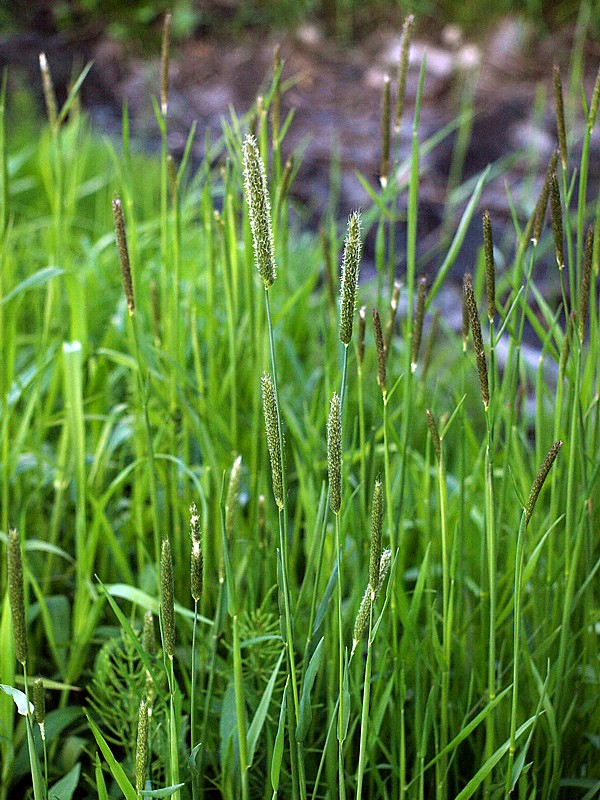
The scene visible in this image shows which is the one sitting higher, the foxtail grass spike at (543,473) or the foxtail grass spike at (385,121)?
the foxtail grass spike at (385,121)

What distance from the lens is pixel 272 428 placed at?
0.46 metres

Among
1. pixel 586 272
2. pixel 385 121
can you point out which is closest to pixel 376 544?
pixel 586 272

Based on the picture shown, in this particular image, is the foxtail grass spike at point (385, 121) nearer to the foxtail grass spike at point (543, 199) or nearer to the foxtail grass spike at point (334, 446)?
the foxtail grass spike at point (543, 199)

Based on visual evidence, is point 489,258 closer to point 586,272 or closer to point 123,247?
point 586,272

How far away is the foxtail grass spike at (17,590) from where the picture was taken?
459 mm

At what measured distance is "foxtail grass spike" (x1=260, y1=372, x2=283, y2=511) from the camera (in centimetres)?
45

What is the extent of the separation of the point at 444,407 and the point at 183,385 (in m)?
0.68

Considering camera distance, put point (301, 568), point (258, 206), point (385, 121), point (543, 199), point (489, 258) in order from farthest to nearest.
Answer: point (301, 568) < point (385, 121) < point (543, 199) < point (489, 258) < point (258, 206)

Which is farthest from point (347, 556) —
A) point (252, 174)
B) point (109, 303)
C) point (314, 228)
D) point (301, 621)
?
point (314, 228)

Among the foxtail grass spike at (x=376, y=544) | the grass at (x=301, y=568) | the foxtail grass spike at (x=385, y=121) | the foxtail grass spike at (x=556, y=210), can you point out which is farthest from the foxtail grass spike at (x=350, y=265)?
the foxtail grass spike at (x=385, y=121)

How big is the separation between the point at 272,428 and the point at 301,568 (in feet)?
2.05

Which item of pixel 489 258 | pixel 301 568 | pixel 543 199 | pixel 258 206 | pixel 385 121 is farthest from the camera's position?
pixel 301 568

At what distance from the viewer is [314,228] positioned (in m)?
3.11

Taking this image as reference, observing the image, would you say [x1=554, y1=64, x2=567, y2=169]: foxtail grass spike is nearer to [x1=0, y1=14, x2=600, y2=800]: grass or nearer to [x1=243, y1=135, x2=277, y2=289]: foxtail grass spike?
[x1=0, y1=14, x2=600, y2=800]: grass
